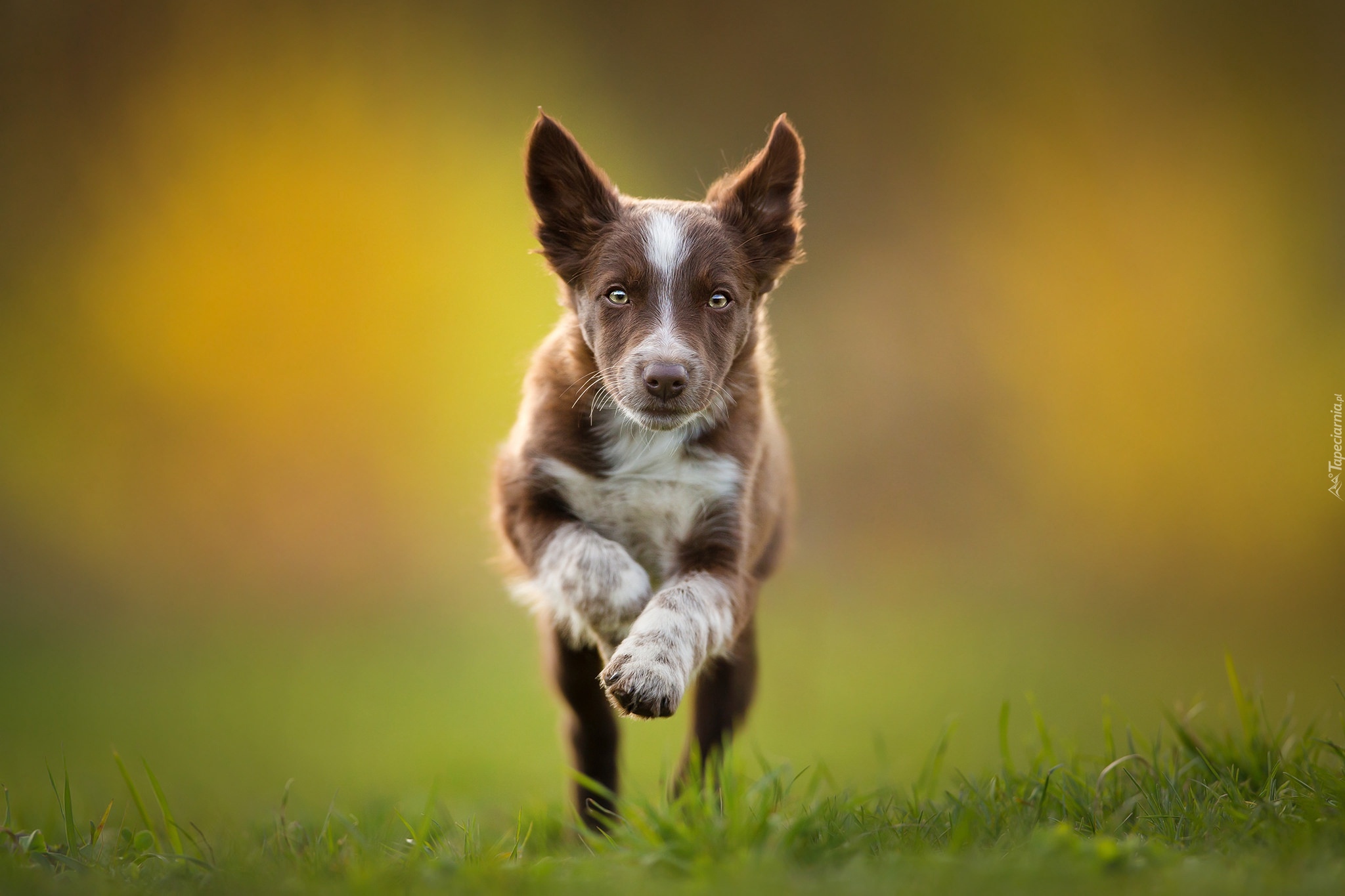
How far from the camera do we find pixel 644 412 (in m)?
3.65

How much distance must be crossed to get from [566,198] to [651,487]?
3.86 feet

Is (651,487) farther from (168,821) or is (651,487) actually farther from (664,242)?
(168,821)

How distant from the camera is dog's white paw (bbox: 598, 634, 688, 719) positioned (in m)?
3.09

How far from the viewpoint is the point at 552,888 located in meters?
2.39

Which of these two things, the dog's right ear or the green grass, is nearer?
the green grass

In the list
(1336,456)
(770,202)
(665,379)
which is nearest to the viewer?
(665,379)

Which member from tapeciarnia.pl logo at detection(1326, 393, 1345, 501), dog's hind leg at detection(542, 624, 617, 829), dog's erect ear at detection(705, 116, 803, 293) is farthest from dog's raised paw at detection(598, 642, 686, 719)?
tapeciarnia.pl logo at detection(1326, 393, 1345, 501)

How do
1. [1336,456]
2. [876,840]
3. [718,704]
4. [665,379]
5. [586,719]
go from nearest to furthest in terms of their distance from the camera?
[876,840] < [665,379] < [586,719] < [718,704] < [1336,456]

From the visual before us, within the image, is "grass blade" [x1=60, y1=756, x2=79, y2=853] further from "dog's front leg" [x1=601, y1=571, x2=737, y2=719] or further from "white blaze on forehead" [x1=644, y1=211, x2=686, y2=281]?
"white blaze on forehead" [x1=644, y1=211, x2=686, y2=281]

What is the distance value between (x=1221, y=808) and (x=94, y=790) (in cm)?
563

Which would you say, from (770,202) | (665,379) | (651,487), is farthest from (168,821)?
(770,202)

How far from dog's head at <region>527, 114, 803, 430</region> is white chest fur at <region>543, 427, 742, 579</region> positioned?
0.57 feet

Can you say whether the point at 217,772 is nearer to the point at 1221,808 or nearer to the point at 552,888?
the point at 552,888

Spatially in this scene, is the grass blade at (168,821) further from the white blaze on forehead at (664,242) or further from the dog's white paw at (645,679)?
the white blaze on forehead at (664,242)
